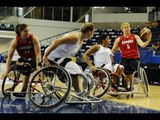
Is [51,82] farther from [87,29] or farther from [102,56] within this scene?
[102,56]

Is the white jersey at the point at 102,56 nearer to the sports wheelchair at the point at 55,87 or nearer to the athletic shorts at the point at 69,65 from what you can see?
the sports wheelchair at the point at 55,87

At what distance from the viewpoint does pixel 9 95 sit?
193 inches

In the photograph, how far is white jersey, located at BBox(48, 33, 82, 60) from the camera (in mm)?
3742

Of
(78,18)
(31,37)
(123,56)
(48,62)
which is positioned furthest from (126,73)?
(78,18)

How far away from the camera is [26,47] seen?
4730 millimetres

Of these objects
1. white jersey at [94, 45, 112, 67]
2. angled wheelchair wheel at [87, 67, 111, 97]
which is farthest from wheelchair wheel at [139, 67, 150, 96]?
angled wheelchair wheel at [87, 67, 111, 97]

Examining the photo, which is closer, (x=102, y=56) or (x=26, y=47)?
(x=26, y=47)

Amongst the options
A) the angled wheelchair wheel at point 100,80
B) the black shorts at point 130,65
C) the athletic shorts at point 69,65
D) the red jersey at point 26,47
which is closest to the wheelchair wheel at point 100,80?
the angled wheelchair wheel at point 100,80

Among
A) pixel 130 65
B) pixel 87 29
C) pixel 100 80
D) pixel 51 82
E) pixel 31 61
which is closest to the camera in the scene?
pixel 51 82

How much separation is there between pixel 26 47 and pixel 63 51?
1.12 metres

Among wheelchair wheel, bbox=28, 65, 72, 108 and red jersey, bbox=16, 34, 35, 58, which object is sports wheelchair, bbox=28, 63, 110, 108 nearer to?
wheelchair wheel, bbox=28, 65, 72, 108

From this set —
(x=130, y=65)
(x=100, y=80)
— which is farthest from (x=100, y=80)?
(x=130, y=65)
